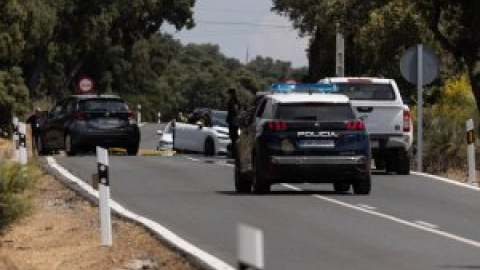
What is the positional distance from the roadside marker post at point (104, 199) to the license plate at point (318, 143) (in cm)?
652

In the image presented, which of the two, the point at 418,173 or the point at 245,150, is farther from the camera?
the point at 418,173

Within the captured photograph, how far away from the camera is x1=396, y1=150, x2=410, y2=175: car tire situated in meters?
25.6

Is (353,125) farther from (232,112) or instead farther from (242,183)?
(232,112)

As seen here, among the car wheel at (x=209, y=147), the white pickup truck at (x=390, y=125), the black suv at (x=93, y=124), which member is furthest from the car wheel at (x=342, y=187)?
the car wheel at (x=209, y=147)

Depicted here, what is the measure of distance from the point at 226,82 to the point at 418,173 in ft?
376

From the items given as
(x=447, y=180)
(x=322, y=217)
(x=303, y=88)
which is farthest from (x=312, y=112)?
(x=447, y=180)

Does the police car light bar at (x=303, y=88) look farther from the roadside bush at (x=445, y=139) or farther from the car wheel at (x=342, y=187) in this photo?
the roadside bush at (x=445, y=139)

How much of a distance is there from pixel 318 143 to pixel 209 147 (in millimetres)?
15857

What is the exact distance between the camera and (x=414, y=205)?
19078mm

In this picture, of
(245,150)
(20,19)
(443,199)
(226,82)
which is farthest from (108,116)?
(226,82)

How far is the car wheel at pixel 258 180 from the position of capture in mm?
20266

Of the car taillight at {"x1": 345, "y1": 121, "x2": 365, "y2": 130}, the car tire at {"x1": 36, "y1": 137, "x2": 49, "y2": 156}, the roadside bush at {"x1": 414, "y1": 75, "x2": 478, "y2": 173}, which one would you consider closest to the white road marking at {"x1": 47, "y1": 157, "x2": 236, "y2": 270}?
the car taillight at {"x1": 345, "y1": 121, "x2": 365, "y2": 130}

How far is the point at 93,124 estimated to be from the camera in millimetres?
33000

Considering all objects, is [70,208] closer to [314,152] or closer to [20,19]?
[314,152]
